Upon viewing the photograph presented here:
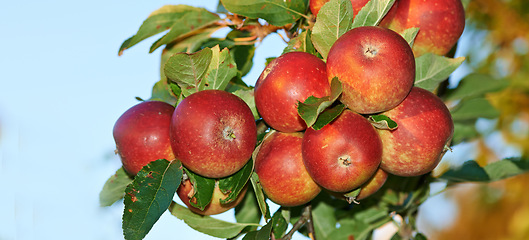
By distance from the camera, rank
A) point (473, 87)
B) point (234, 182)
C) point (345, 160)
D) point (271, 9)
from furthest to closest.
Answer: point (473, 87)
point (271, 9)
point (234, 182)
point (345, 160)

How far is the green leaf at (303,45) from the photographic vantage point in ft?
4.22

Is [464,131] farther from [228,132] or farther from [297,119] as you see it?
[228,132]

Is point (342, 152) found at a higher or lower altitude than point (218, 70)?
lower

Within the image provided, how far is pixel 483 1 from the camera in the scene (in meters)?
4.11

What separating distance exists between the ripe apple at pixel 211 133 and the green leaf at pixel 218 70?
104 mm

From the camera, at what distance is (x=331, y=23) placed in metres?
1.18

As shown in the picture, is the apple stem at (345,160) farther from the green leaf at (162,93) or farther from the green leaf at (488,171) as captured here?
the green leaf at (488,171)

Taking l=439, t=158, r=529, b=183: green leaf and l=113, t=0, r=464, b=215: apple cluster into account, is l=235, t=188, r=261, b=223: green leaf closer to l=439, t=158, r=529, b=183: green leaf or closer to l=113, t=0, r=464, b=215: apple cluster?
l=113, t=0, r=464, b=215: apple cluster

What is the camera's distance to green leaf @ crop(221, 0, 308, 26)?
1359mm

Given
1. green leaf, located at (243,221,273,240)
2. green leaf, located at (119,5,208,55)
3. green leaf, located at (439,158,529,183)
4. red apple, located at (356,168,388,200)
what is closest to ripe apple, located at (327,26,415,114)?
red apple, located at (356,168,388,200)

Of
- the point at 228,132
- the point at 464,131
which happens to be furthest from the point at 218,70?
the point at 464,131

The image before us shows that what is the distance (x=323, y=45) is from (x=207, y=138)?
0.38 meters

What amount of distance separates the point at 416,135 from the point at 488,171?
78 cm

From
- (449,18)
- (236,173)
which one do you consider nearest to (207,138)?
(236,173)
